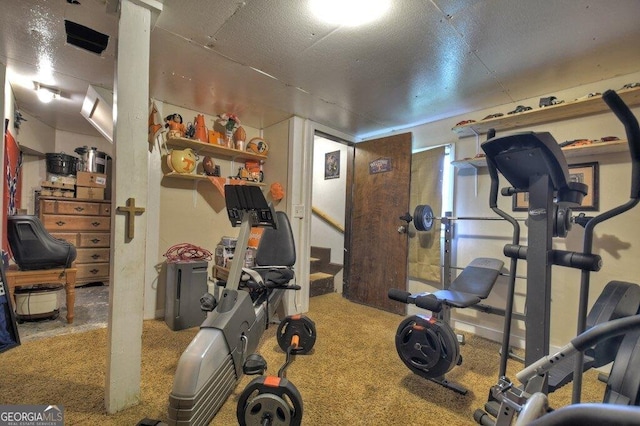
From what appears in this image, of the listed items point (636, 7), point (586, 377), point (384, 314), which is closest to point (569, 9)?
Answer: point (636, 7)

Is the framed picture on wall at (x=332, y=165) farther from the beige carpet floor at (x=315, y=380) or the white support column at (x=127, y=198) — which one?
the white support column at (x=127, y=198)

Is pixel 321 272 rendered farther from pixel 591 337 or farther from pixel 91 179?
pixel 591 337

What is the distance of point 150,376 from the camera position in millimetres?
1823

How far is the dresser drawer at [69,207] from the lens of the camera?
12.4 ft

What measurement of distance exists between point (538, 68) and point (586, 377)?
2.29m

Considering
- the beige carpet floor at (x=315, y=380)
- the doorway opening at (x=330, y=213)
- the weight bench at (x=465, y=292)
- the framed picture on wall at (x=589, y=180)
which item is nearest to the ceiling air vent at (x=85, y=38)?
the beige carpet floor at (x=315, y=380)

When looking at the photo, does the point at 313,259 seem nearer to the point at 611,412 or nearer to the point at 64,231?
the point at 64,231

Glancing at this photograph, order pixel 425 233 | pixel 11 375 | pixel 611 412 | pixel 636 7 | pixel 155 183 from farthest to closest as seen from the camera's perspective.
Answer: pixel 425 233 → pixel 155 183 → pixel 11 375 → pixel 636 7 → pixel 611 412

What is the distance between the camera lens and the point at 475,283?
2303mm

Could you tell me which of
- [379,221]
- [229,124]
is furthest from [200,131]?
[379,221]

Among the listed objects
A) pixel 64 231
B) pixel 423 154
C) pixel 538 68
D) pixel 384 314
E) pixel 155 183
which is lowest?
pixel 384 314

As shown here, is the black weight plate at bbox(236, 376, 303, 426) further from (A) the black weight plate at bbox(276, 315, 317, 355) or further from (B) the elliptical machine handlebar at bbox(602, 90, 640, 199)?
(B) the elliptical machine handlebar at bbox(602, 90, 640, 199)

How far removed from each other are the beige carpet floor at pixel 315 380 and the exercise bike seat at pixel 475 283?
1.82 feet

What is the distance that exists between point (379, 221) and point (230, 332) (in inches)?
93.9
